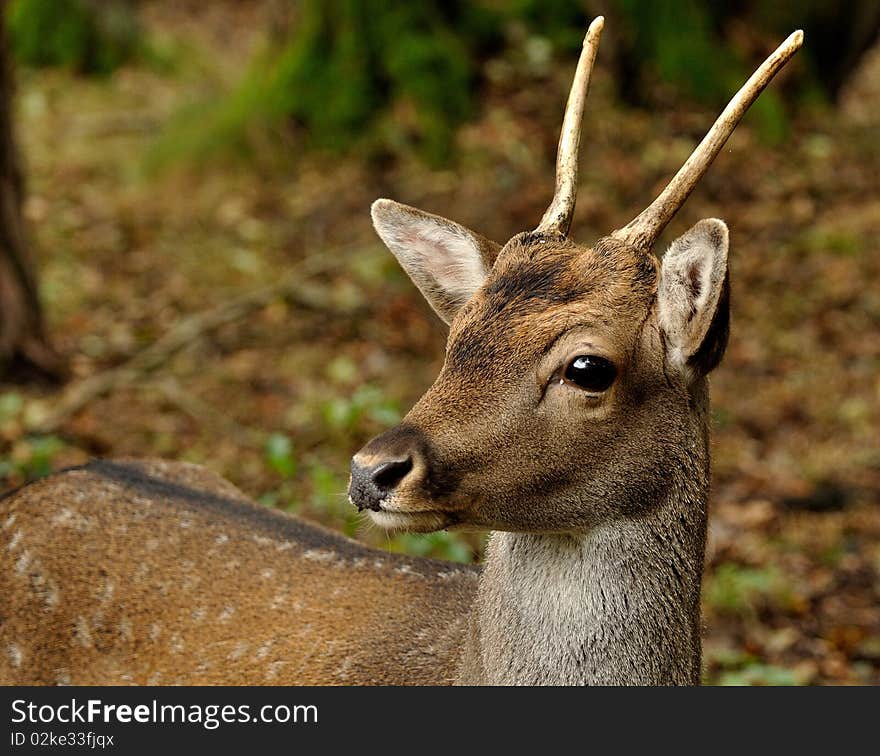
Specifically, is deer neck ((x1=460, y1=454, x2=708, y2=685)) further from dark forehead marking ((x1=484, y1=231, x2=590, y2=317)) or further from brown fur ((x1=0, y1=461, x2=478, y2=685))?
dark forehead marking ((x1=484, y1=231, x2=590, y2=317))

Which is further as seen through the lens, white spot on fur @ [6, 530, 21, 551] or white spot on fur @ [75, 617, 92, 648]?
white spot on fur @ [6, 530, 21, 551]

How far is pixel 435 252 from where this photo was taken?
13.0 ft

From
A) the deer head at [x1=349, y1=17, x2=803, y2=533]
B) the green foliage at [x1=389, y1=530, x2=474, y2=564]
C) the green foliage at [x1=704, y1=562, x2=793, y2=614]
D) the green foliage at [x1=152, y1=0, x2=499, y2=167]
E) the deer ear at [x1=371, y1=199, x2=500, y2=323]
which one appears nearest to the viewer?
the deer head at [x1=349, y1=17, x2=803, y2=533]

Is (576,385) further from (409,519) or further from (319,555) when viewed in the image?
(319,555)

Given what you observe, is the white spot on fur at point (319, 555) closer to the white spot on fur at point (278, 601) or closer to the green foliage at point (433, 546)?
the white spot on fur at point (278, 601)

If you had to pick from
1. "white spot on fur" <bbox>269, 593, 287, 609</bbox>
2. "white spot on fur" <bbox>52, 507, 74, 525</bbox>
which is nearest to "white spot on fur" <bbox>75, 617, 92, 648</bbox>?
"white spot on fur" <bbox>52, 507, 74, 525</bbox>

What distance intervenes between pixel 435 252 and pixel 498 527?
A: 0.98 m

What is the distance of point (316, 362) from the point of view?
8609 millimetres

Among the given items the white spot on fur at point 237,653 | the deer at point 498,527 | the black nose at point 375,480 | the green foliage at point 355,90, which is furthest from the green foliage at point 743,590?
the green foliage at point 355,90

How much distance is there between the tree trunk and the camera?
7805 mm

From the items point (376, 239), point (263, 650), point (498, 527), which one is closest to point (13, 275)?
point (376, 239)

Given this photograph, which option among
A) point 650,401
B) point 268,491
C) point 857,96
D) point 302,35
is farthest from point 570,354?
point 857,96

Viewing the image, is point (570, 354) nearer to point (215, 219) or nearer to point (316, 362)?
point (316, 362)

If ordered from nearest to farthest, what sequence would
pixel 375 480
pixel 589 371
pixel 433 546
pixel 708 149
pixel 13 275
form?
pixel 375 480
pixel 589 371
pixel 708 149
pixel 433 546
pixel 13 275
